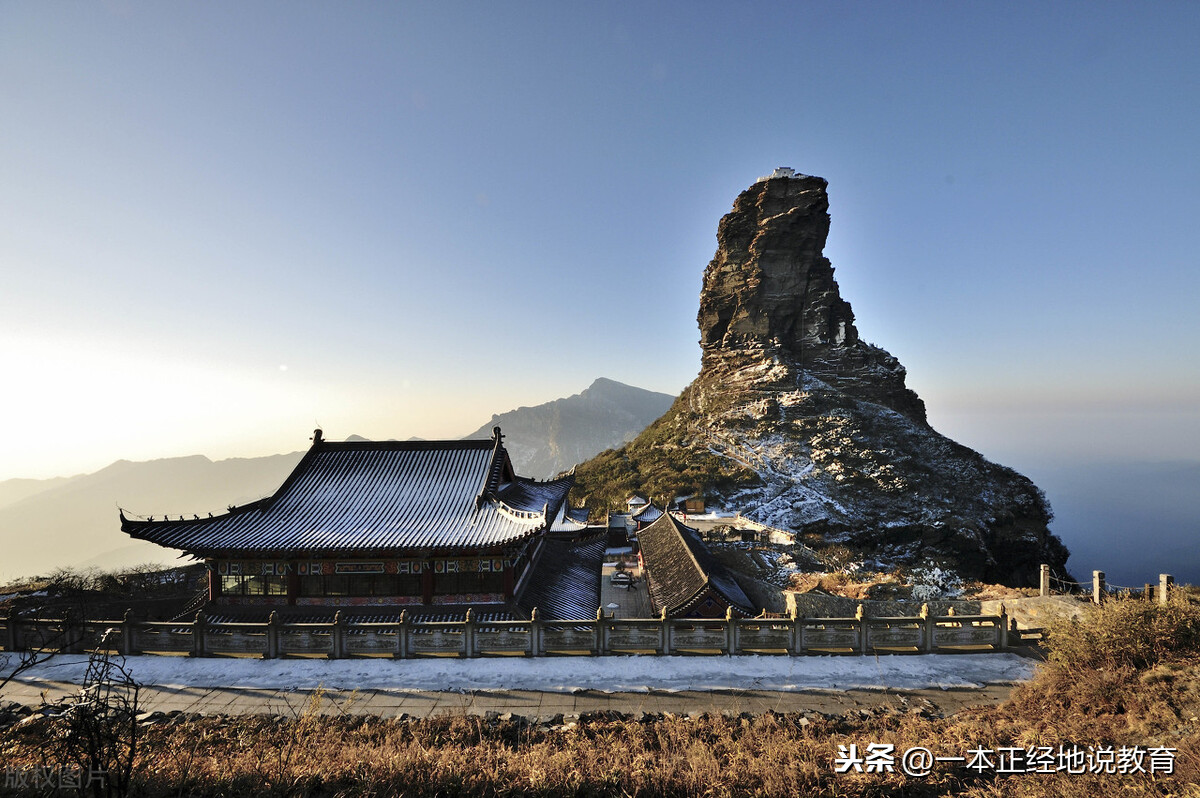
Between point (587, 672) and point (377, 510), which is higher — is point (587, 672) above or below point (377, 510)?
below

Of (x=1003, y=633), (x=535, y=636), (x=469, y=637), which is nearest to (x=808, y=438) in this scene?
(x=1003, y=633)

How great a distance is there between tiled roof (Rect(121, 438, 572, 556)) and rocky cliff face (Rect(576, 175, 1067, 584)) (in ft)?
155

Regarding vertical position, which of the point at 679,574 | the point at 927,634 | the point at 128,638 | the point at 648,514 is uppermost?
the point at 927,634

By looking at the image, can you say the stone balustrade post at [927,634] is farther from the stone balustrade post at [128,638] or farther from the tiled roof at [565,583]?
the stone balustrade post at [128,638]

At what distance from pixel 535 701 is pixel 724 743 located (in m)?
5.16

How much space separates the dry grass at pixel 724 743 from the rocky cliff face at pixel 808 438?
157 feet

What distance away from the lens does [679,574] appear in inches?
1046

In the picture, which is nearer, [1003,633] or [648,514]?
[1003,633]

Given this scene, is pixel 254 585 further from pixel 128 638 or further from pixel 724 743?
pixel 724 743

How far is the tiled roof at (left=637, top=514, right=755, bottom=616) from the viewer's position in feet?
75.2

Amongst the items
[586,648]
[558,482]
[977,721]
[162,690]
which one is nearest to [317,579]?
[162,690]

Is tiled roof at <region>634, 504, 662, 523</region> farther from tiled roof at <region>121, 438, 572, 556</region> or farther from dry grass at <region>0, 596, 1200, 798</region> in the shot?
dry grass at <region>0, 596, 1200, 798</region>

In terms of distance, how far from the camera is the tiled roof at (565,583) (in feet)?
61.8

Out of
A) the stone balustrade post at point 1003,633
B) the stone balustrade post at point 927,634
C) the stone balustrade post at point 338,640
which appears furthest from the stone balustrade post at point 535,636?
the stone balustrade post at point 1003,633
